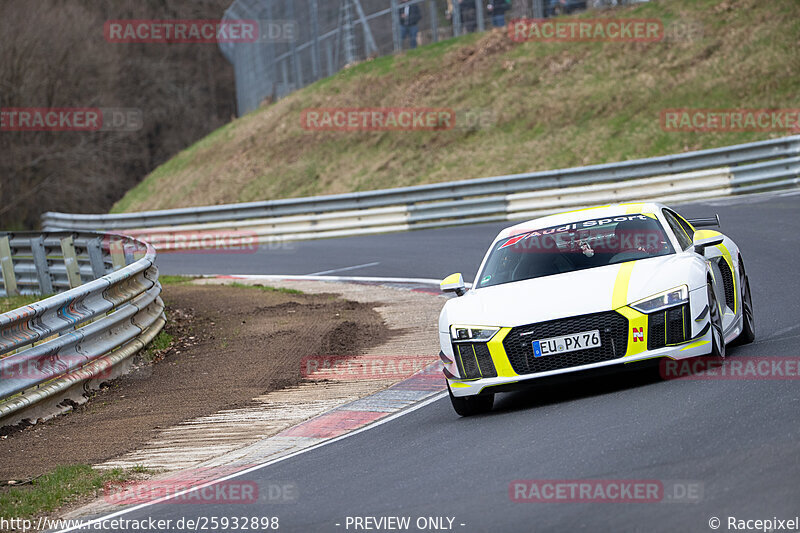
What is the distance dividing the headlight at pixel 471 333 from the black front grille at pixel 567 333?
0.14m

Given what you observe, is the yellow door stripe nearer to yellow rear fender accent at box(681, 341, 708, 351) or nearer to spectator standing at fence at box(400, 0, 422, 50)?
yellow rear fender accent at box(681, 341, 708, 351)

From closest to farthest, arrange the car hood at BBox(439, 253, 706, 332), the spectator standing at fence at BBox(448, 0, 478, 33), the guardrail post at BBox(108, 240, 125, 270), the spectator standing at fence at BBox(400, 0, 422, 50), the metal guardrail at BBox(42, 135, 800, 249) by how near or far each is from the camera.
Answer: the car hood at BBox(439, 253, 706, 332) < the guardrail post at BBox(108, 240, 125, 270) < the metal guardrail at BBox(42, 135, 800, 249) < the spectator standing at fence at BBox(448, 0, 478, 33) < the spectator standing at fence at BBox(400, 0, 422, 50)

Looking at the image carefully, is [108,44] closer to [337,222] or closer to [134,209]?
[134,209]

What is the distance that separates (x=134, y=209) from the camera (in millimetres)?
42469

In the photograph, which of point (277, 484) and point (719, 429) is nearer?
point (719, 429)

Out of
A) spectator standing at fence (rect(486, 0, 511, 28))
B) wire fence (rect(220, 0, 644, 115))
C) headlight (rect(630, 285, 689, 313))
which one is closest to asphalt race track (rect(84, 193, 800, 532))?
headlight (rect(630, 285, 689, 313))

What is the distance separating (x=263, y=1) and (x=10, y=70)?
14.3 meters

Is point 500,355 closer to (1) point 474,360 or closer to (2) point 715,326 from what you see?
(1) point 474,360

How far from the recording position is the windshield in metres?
8.19

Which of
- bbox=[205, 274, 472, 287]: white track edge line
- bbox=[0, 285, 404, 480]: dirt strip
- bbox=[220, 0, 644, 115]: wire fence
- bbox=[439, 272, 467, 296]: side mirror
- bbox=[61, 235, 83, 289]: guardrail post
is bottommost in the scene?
bbox=[205, 274, 472, 287]: white track edge line

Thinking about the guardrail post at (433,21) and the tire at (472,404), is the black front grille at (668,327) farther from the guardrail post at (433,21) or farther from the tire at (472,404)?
the guardrail post at (433,21)

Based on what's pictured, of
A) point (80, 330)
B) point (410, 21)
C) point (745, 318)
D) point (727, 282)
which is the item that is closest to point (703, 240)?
point (727, 282)

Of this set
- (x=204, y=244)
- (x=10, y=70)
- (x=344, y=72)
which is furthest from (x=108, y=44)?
(x=204, y=244)

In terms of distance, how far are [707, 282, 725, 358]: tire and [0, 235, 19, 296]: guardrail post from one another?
519 inches
